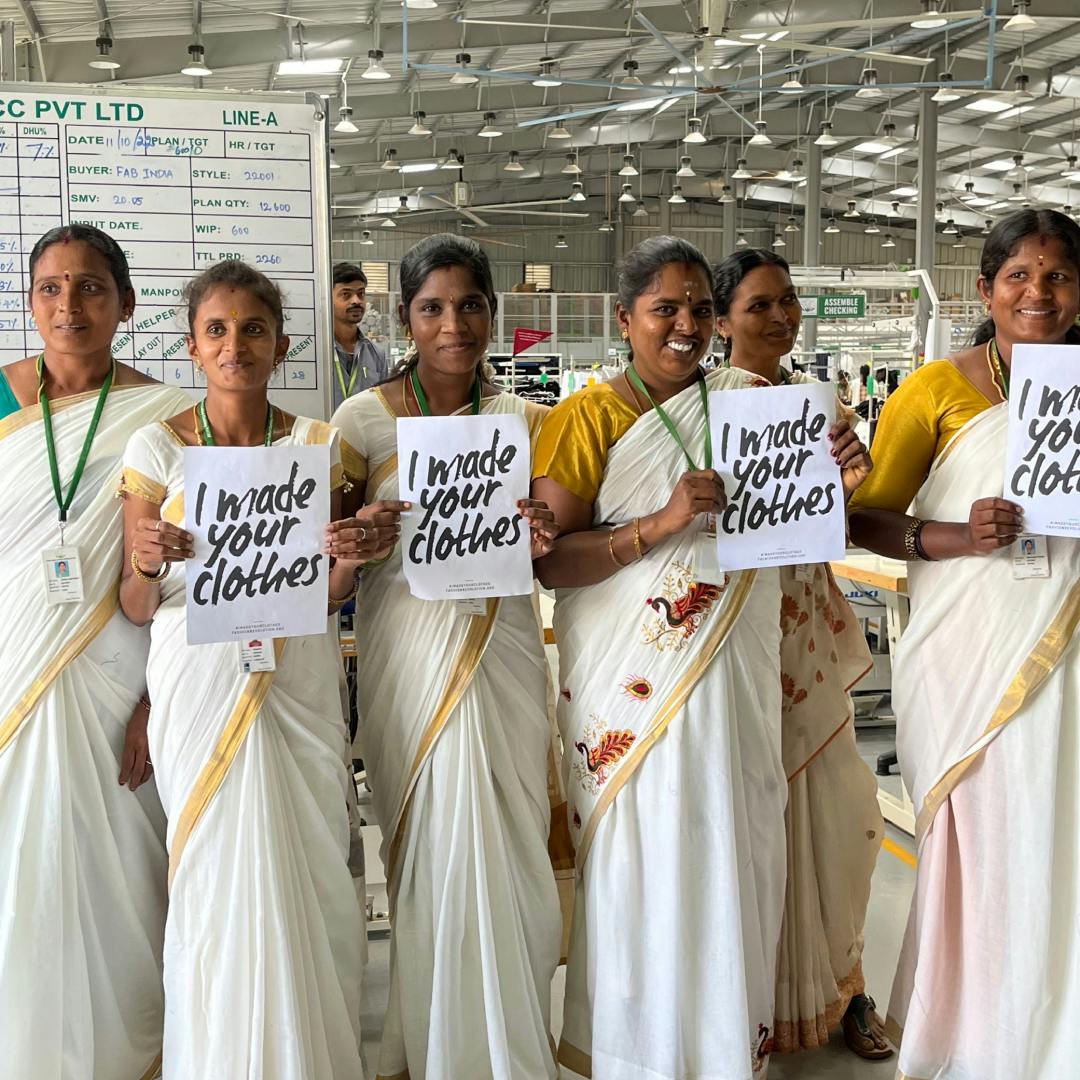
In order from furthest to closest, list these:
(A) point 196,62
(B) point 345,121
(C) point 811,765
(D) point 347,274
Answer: (B) point 345,121 → (A) point 196,62 → (D) point 347,274 → (C) point 811,765

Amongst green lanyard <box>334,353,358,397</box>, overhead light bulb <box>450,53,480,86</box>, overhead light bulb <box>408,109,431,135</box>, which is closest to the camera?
green lanyard <box>334,353,358,397</box>

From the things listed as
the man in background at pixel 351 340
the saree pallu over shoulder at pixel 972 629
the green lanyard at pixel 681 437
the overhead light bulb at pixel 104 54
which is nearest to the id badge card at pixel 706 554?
the green lanyard at pixel 681 437

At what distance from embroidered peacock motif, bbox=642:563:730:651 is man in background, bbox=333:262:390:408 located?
3.66 meters

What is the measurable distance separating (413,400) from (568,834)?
1028 millimetres

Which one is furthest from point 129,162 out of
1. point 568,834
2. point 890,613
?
point 890,613

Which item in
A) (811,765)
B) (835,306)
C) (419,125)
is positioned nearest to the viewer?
(811,765)

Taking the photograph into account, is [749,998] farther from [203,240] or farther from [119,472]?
[203,240]

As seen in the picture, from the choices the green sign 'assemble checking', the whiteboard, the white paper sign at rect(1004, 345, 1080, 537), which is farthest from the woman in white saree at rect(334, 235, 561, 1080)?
the green sign 'assemble checking'

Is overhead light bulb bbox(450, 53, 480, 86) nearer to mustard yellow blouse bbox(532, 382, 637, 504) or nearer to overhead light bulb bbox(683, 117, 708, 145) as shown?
overhead light bulb bbox(683, 117, 708, 145)

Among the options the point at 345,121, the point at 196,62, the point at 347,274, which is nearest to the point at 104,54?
the point at 196,62

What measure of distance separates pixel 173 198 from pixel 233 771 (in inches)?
59.2

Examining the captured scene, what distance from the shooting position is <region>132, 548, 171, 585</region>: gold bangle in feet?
7.24

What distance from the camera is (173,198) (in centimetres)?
298

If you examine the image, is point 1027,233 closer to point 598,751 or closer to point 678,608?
point 678,608
